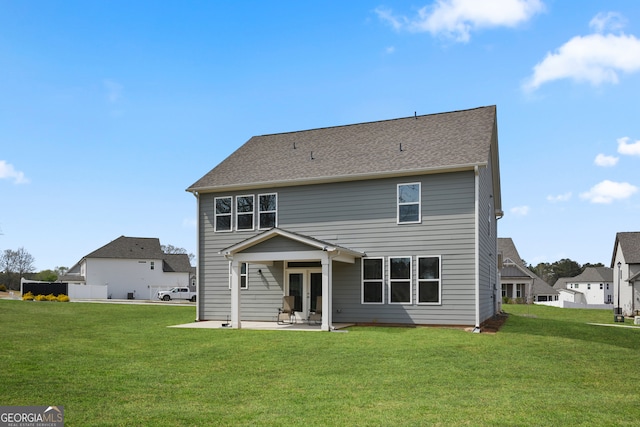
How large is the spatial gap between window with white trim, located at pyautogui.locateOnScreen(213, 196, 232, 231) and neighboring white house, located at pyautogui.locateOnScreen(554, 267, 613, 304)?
56.2m

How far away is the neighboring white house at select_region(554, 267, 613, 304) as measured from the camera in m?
63.7

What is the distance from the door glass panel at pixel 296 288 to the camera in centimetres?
1902

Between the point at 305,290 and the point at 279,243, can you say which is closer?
the point at 279,243

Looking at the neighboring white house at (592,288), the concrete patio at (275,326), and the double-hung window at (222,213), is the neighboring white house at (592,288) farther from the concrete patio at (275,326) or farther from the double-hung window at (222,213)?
the double-hung window at (222,213)

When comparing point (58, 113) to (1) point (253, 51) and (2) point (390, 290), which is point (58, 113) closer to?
(1) point (253, 51)

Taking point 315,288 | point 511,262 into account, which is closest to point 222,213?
point 315,288

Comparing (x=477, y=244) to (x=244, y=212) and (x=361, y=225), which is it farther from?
(x=244, y=212)

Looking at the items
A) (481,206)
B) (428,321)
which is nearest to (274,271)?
(428,321)

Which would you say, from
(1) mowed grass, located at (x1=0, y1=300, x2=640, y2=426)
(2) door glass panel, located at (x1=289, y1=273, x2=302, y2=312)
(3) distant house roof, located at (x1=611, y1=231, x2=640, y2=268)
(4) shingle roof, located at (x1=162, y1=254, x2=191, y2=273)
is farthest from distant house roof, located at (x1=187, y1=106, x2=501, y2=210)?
(4) shingle roof, located at (x1=162, y1=254, x2=191, y2=273)

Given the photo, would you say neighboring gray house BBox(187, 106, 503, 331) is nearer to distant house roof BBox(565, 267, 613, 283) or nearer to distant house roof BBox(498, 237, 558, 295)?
distant house roof BBox(498, 237, 558, 295)

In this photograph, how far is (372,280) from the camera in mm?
17891

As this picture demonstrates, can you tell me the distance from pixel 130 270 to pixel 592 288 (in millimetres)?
54852

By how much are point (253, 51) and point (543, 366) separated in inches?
523

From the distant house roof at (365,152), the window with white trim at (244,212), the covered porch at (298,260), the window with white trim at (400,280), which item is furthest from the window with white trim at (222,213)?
the window with white trim at (400,280)
